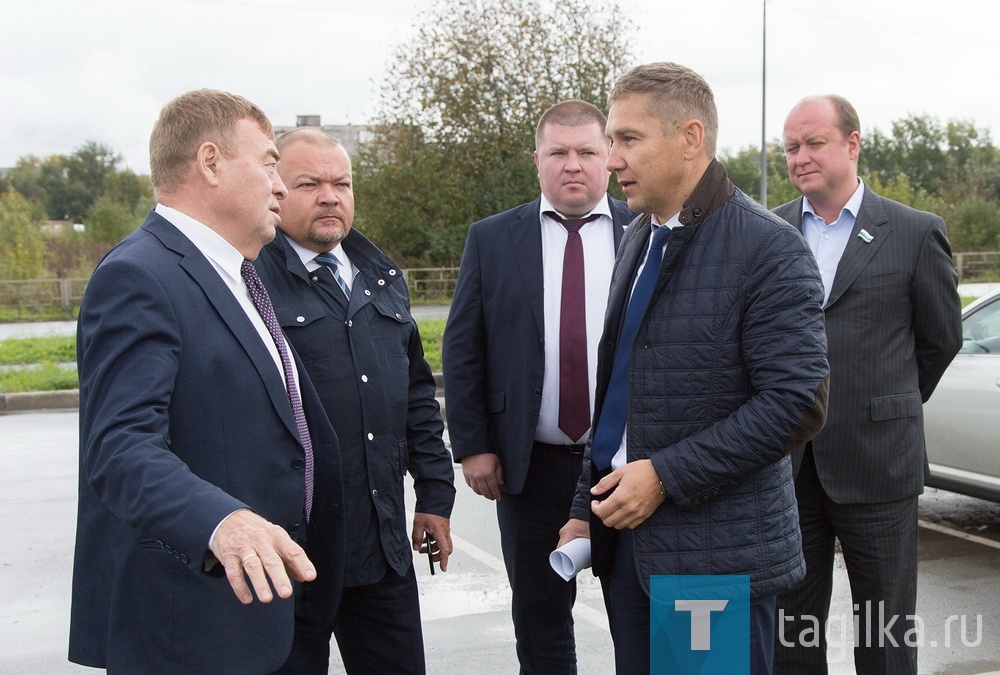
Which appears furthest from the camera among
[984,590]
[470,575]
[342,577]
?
[470,575]

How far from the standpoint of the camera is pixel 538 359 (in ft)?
11.2

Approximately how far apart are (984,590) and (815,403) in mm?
3321

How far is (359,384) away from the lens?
2.79 meters

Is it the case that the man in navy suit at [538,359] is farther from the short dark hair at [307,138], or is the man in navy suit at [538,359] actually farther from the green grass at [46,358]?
the green grass at [46,358]

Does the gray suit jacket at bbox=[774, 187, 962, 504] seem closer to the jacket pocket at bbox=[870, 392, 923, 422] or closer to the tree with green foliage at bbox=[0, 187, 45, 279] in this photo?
the jacket pocket at bbox=[870, 392, 923, 422]

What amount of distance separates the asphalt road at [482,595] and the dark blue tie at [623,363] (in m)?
1.83

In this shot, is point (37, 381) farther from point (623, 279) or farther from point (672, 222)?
point (672, 222)

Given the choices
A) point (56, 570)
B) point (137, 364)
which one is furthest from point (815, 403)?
point (56, 570)

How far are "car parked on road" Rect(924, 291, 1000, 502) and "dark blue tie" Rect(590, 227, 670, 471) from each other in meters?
3.90

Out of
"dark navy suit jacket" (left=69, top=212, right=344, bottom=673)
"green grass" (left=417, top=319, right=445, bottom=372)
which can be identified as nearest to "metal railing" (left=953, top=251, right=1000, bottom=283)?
"green grass" (left=417, top=319, right=445, bottom=372)

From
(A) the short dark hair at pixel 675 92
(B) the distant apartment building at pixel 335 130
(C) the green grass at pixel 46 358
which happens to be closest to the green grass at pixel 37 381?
(C) the green grass at pixel 46 358

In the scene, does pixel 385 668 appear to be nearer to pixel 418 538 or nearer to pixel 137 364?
pixel 418 538

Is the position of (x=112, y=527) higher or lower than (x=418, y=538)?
higher

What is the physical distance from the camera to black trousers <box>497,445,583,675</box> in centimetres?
343
